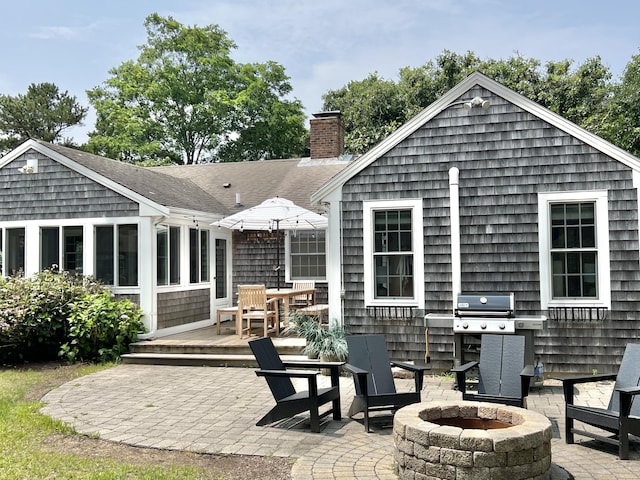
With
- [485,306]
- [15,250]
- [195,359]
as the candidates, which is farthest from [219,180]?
[485,306]

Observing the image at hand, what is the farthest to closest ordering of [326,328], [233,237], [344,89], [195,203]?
[344,89]
[233,237]
[195,203]
[326,328]

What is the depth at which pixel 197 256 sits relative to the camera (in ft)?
40.0

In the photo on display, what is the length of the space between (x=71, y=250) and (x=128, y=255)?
122 centimetres

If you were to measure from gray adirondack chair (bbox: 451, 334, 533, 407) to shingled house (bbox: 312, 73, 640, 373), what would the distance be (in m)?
1.92

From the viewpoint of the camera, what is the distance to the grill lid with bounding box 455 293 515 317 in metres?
8.11

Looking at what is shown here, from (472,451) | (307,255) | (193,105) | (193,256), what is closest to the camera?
(472,451)

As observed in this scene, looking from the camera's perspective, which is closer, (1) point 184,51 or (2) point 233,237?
(2) point 233,237

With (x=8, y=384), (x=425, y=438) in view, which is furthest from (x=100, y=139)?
(x=425, y=438)

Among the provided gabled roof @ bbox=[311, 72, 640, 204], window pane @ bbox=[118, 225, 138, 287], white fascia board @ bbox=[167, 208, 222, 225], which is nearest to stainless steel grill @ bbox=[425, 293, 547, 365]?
gabled roof @ bbox=[311, 72, 640, 204]

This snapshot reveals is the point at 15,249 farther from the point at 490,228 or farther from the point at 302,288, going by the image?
the point at 490,228

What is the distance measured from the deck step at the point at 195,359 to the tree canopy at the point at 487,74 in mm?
17328

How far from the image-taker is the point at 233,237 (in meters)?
13.5

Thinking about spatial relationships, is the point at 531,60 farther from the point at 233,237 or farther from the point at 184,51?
the point at 233,237

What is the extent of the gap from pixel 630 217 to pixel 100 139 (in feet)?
88.7
